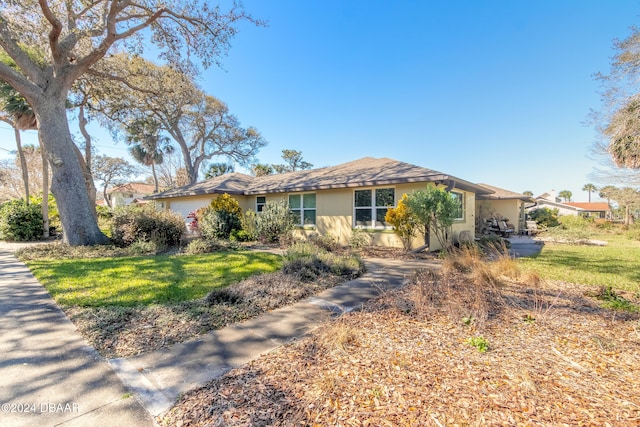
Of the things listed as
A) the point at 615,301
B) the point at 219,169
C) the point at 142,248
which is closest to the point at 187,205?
the point at 142,248

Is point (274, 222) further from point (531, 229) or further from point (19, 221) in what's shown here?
point (531, 229)

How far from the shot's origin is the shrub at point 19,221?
12156mm

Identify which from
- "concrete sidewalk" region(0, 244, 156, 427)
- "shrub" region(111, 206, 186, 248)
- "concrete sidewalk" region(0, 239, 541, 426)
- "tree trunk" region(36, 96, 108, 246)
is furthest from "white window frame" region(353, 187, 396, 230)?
"tree trunk" region(36, 96, 108, 246)

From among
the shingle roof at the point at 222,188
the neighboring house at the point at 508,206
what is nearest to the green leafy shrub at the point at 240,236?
the shingle roof at the point at 222,188

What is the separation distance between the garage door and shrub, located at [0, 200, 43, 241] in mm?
6041

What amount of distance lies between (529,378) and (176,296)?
4846 millimetres

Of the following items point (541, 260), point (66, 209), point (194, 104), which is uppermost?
point (194, 104)

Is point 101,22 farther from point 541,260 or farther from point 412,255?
point 541,260

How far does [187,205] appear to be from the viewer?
1612 cm

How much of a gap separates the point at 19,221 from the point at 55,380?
15.2m

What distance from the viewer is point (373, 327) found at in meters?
3.40

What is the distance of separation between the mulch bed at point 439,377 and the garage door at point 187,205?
13.9 m

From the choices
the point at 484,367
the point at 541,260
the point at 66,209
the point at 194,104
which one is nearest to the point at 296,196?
the point at 66,209

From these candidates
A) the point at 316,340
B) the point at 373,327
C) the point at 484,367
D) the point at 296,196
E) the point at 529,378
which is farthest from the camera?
the point at 296,196
